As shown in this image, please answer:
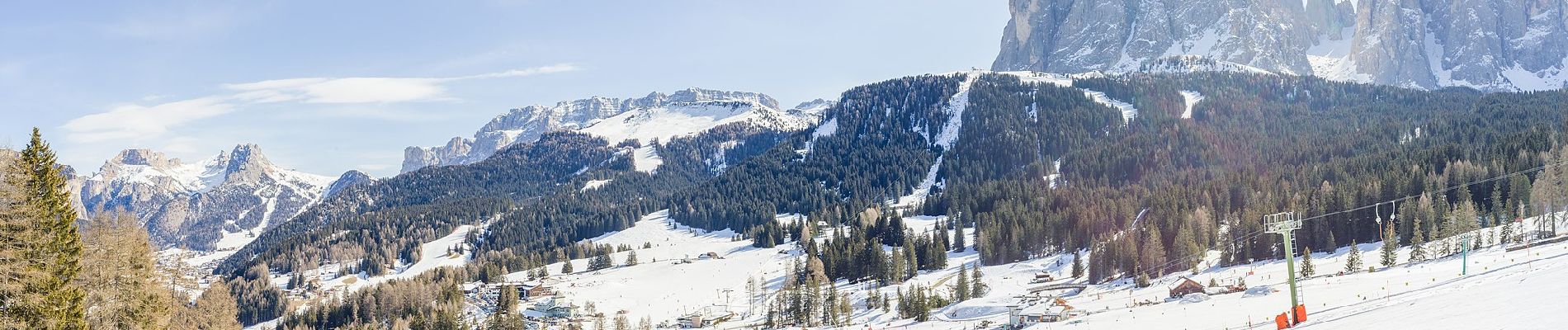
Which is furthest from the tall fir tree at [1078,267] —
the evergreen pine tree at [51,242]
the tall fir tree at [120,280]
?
the evergreen pine tree at [51,242]

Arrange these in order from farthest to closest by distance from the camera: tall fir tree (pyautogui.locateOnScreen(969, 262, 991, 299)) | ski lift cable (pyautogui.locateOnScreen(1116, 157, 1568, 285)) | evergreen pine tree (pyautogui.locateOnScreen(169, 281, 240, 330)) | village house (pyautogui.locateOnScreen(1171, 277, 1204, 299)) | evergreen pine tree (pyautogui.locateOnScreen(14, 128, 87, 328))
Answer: ski lift cable (pyautogui.locateOnScreen(1116, 157, 1568, 285)), tall fir tree (pyautogui.locateOnScreen(969, 262, 991, 299)), village house (pyautogui.locateOnScreen(1171, 277, 1204, 299)), evergreen pine tree (pyautogui.locateOnScreen(169, 281, 240, 330)), evergreen pine tree (pyautogui.locateOnScreen(14, 128, 87, 328))

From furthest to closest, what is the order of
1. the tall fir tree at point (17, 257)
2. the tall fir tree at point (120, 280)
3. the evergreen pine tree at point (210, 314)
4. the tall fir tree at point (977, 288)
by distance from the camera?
the tall fir tree at point (977, 288), the evergreen pine tree at point (210, 314), the tall fir tree at point (120, 280), the tall fir tree at point (17, 257)

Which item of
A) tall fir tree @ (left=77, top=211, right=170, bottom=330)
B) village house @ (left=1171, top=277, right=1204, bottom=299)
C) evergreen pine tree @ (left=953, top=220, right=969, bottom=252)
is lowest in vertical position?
village house @ (left=1171, top=277, right=1204, bottom=299)

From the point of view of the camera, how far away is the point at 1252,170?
175 metres

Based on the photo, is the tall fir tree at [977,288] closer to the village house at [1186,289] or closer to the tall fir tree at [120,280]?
the village house at [1186,289]

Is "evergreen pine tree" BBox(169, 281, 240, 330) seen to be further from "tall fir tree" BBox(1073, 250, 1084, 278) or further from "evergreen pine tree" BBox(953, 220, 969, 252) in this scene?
"evergreen pine tree" BBox(953, 220, 969, 252)

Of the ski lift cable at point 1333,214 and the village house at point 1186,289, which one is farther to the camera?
the ski lift cable at point 1333,214

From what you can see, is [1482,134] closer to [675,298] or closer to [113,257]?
[675,298]

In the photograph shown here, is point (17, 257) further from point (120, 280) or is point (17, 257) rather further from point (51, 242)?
point (120, 280)

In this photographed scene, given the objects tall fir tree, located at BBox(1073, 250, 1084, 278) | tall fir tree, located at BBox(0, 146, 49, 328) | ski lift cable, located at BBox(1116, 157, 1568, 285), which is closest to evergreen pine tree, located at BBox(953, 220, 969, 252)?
tall fir tree, located at BBox(1073, 250, 1084, 278)

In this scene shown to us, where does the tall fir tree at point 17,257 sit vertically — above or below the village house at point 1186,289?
above

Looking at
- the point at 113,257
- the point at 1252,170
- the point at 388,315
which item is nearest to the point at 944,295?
the point at 1252,170

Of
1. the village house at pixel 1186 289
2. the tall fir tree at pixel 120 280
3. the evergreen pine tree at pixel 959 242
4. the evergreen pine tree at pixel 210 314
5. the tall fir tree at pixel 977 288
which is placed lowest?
the tall fir tree at pixel 977 288

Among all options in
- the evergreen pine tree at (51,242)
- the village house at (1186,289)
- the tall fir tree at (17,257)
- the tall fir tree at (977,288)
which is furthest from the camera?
the tall fir tree at (977,288)
